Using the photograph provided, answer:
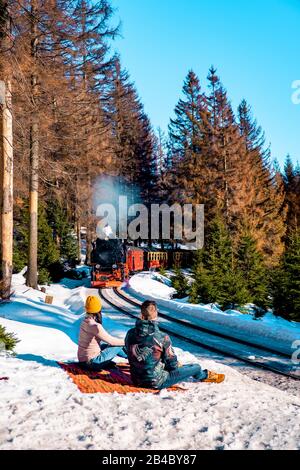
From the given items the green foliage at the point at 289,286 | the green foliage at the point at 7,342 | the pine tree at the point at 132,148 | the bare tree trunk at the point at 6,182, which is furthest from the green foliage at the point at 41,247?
the green foliage at the point at 7,342

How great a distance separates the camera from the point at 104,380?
593 cm

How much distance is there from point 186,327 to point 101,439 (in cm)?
945

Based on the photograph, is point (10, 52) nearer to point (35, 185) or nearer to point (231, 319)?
point (35, 185)

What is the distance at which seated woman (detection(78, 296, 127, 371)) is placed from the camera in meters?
6.22

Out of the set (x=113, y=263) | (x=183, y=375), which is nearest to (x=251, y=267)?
(x=113, y=263)

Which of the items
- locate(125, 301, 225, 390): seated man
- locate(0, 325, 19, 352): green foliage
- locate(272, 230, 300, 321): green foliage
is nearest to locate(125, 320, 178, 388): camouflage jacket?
locate(125, 301, 225, 390): seated man

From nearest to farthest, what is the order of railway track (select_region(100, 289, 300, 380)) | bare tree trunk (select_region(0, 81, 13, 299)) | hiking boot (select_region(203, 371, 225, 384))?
hiking boot (select_region(203, 371, 225, 384)) < railway track (select_region(100, 289, 300, 380)) < bare tree trunk (select_region(0, 81, 13, 299))

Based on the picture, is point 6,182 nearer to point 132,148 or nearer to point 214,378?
point 214,378

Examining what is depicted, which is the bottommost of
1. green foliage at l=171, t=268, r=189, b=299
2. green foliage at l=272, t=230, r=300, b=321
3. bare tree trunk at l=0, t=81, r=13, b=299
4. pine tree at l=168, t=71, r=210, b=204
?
green foliage at l=171, t=268, r=189, b=299

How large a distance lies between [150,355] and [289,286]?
38.0 ft

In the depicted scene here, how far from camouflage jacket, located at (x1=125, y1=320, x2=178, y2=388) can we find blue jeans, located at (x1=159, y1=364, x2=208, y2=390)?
88 mm

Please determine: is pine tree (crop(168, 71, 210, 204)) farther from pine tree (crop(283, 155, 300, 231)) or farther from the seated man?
the seated man

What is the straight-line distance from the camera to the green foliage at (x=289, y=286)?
15.2m

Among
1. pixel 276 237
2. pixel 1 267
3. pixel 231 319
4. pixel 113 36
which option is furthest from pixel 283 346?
pixel 276 237
